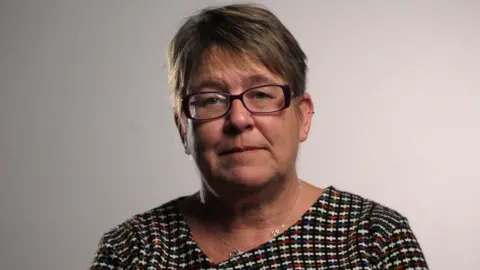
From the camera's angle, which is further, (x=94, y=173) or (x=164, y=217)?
(x=94, y=173)

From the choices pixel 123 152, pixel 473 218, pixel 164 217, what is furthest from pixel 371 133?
pixel 164 217

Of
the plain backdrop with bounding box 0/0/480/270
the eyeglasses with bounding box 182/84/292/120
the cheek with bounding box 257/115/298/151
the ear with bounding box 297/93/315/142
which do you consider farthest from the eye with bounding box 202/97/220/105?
the plain backdrop with bounding box 0/0/480/270

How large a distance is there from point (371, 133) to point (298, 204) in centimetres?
140

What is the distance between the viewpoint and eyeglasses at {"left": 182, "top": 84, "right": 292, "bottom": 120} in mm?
1812

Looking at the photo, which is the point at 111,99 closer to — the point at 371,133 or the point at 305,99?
the point at 371,133

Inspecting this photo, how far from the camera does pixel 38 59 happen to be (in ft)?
11.0

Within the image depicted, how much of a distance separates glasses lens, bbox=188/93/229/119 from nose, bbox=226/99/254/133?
2cm

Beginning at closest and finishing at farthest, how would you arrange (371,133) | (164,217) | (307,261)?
1. (307,261)
2. (164,217)
3. (371,133)

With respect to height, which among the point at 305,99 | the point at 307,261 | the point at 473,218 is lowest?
the point at 473,218

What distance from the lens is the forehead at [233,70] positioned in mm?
1816

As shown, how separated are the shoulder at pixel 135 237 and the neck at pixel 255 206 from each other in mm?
119

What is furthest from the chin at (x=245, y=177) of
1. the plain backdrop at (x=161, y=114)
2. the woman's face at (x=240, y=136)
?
the plain backdrop at (x=161, y=114)

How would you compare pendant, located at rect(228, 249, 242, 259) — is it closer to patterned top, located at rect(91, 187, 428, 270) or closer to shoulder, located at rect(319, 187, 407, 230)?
patterned top, located at rect(91, 187, 428, 270)

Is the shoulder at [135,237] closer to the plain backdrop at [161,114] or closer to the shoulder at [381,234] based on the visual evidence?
the shoulder at [381,234]
